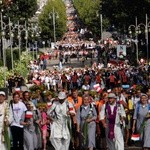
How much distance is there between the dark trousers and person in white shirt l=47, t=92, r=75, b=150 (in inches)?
32.0

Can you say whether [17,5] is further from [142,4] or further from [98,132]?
[98,132]

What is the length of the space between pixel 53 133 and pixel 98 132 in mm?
1904

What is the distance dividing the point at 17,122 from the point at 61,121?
1017 mm

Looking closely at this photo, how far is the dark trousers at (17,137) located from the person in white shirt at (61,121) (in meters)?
0.81

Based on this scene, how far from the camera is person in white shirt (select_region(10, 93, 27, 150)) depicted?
1698 cm

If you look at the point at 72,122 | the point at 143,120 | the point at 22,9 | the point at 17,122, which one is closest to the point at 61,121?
the point at 17,122

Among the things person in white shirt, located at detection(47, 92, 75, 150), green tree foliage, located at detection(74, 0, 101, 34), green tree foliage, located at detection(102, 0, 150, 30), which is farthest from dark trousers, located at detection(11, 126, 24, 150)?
green tree foliage, located at detection(74, 0, 101, 34)

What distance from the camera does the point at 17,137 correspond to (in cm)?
1755

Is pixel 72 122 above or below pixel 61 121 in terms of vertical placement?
below

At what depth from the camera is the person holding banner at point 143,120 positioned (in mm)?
16922

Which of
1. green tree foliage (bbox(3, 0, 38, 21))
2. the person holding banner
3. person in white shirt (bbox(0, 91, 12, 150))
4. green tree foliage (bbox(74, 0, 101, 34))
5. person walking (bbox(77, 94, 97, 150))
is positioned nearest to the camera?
person in white shirt (bbox(0, 91, 12, 150))

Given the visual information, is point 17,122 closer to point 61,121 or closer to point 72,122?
point 61,121

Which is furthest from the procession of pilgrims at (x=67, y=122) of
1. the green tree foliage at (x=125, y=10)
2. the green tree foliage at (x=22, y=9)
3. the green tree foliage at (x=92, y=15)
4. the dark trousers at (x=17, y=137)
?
the green tree foliage at (x=92, y=15)

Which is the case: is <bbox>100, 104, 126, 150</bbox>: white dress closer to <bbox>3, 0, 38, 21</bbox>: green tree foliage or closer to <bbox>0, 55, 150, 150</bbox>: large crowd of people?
<bbox>0, 55, 150, 150</bbox>: large crowd of people
